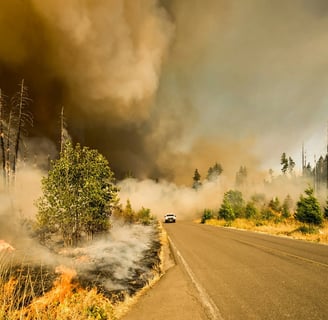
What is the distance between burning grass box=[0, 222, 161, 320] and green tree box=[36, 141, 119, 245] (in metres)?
3.19

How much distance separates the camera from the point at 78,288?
855 centimetres

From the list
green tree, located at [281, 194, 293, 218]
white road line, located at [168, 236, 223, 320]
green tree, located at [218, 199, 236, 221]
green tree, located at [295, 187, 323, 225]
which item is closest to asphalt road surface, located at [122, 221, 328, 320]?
white road line, located at [168, 236, 223, 320]

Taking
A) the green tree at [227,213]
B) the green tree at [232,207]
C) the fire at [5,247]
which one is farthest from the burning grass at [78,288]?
the green tree at [232,207]

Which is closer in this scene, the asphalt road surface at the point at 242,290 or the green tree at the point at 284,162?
the asphalt road surface at the point at 242,290

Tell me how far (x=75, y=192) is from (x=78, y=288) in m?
9.76

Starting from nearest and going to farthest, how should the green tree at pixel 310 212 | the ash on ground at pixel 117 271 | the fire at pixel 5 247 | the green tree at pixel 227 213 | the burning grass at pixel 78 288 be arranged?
the burning grass at pixel 78 288 → the ash on ground at pixel 117 271 → the fire at pixel 5 247 → the green tree at pixel 310 212 → the green tree at pixel 227 213

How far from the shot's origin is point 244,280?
747 centimetres

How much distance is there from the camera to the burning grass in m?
5.27

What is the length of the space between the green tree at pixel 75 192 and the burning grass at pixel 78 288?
10.4ft

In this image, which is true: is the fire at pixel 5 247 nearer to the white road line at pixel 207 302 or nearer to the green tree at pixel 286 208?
the white road line at pixel 207 302

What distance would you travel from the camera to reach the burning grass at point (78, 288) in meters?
Answer: 5.27

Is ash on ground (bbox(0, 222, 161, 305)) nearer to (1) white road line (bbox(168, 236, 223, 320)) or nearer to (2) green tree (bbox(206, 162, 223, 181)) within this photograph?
(1) white road line (bbox(168, 236, 223, 320))

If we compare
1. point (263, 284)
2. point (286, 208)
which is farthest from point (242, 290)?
point (286, 208)

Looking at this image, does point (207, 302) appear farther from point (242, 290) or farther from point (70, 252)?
point (70, 252)
